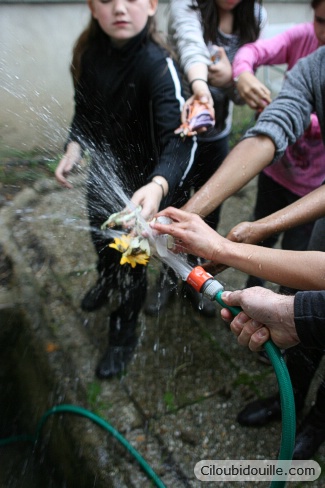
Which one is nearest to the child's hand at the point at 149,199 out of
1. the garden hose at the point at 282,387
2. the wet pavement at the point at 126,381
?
the garden hose at the point at 282,387

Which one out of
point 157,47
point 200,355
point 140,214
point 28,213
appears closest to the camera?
point 140,214

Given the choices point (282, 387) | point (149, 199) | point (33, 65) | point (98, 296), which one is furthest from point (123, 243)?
point (33, 65)

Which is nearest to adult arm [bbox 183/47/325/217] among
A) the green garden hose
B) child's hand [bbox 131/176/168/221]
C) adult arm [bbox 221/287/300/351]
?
child's hand [bbox 131/176/168/221]

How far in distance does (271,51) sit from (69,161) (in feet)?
4.39

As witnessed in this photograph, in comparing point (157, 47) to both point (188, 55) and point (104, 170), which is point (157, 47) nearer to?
point (188, 55)

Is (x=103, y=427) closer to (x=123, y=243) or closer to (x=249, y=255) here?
(x=123, y=243)

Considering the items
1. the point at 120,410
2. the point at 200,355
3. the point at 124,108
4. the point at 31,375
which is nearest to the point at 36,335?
the point at 31,375

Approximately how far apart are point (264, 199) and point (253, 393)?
1.13m

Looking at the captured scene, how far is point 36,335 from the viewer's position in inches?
109

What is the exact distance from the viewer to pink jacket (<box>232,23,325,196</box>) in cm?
247

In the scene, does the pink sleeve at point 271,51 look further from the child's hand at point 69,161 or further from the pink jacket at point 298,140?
the child's hand at point 69,161

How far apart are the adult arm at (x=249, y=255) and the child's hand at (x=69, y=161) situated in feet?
2.83

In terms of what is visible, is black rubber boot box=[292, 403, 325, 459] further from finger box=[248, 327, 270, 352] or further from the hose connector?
the hose connector

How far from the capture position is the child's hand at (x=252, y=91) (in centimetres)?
247
